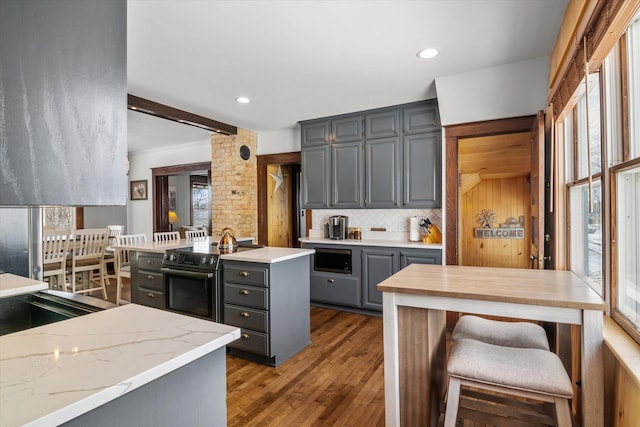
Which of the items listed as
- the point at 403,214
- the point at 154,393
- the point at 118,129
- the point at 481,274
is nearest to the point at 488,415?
the point at 481,274

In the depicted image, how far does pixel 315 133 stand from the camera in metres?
4.43

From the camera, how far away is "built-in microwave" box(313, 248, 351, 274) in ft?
13.0

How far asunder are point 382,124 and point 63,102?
374 cm

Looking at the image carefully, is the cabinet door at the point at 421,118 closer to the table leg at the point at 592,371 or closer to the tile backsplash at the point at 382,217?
the tile backsplash at the point at 382,217

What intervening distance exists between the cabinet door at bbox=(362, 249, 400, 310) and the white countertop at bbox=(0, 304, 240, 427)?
9.40 ft

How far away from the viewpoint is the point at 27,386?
0.70m

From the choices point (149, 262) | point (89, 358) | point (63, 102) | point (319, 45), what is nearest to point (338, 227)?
point (149, 262)

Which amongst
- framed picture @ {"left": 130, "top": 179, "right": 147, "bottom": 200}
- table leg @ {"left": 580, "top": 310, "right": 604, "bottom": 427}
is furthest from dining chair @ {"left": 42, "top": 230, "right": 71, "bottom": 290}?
table leg @ {"left": 580, "top": 310, "right": 604, "bottom": 427}

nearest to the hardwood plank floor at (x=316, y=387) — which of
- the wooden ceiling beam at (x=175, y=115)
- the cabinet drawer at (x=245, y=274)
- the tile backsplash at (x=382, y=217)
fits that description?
the cabinet drawer at (x=245, y=274)

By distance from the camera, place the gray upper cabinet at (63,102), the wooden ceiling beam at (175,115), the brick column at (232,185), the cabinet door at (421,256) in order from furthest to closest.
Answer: the brick column at (232,185), the wooden ceiling beam at (175,115), the cabinet door at (421,256), the gray upper cabinet at (63,102)

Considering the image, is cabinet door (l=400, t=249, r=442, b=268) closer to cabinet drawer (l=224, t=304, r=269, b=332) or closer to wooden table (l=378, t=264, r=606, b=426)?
wooden table (l=378, t=264, r=606, b=426)

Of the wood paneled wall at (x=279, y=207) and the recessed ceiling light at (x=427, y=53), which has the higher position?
the recessed ceiling light at (x=427, y=53)

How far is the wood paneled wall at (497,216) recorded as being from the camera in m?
5.64

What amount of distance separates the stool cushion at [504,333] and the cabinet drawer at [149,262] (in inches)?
109
